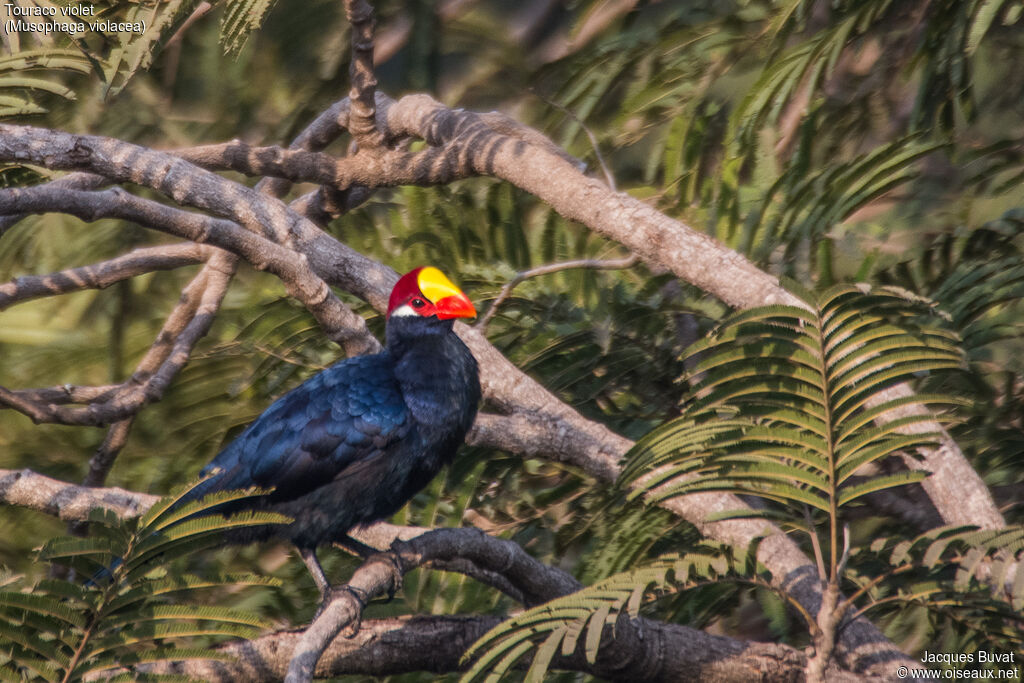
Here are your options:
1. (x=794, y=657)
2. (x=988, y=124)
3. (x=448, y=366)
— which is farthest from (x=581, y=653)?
(x=988, y=124)

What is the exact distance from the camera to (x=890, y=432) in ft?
6.61

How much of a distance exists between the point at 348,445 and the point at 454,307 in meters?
0.54

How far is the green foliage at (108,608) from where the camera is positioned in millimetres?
1753

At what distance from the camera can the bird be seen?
3258 millimetres

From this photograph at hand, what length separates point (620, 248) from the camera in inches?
Answer: 161

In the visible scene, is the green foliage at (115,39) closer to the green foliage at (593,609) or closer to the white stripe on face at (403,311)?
the white stripe on face at (403,311)

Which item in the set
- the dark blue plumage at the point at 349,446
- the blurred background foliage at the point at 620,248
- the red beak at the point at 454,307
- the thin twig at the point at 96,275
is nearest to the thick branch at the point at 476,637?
the blurred background foliage at the point at 620,248

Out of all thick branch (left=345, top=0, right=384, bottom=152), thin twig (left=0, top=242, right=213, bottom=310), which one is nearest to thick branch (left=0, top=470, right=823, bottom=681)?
thin twig (left=0, top=242, right=213, bottom=310)

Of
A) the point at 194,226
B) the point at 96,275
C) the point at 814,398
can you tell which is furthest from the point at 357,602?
the point at 96,275

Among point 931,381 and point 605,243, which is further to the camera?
point 605,243

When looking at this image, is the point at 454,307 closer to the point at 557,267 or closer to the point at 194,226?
the point at 557,267

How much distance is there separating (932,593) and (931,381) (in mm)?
1206

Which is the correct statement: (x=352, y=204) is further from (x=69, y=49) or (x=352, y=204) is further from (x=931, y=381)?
(x=931, y=381)

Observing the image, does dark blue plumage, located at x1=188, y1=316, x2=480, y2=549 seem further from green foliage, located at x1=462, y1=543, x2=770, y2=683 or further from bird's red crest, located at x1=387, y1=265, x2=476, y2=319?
green foliage, located at x1=462, y1=543, x2=770, y2=683
